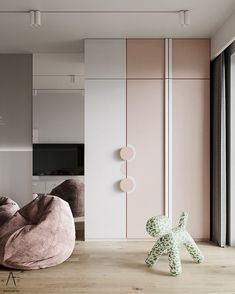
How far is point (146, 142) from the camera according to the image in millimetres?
5223

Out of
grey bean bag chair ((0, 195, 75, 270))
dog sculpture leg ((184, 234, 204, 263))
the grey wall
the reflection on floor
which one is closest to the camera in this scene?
grey bean bag chair ((0, 195, 75, 270))

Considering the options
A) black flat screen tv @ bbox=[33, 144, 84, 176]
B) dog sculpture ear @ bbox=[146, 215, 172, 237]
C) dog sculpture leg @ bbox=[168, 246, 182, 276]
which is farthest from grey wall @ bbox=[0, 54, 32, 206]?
dog sculpture leg @ bbox=[168, 246, 182, 276]

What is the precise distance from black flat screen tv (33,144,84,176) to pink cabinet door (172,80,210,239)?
118cm

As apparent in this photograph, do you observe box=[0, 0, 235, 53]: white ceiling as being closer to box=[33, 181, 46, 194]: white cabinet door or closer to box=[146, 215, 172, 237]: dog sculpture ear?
box=[33, 181, 46, 194]: white cabinet door

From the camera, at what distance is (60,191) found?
5402 mm

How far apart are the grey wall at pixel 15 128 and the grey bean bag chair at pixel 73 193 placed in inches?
18.1

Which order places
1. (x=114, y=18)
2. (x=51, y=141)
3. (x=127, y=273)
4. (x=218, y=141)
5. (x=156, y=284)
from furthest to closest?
(x=51, y=141) < (x=218, y=141) < (x=114, y=18) < (x=127, y=273) < (x=156, y=284)

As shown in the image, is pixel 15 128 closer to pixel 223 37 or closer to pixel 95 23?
pixel 95 23

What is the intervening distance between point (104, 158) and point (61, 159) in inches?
22.1

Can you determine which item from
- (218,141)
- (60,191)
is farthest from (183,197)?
(60,191)

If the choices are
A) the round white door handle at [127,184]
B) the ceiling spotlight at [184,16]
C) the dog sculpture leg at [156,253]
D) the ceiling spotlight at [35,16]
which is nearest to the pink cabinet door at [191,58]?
the ceiling spotlight at [184,16]

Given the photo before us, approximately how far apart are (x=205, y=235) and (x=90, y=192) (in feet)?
4.88

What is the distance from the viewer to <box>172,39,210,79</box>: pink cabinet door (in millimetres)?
5219

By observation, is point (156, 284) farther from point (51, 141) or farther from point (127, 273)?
point (51, 141)
